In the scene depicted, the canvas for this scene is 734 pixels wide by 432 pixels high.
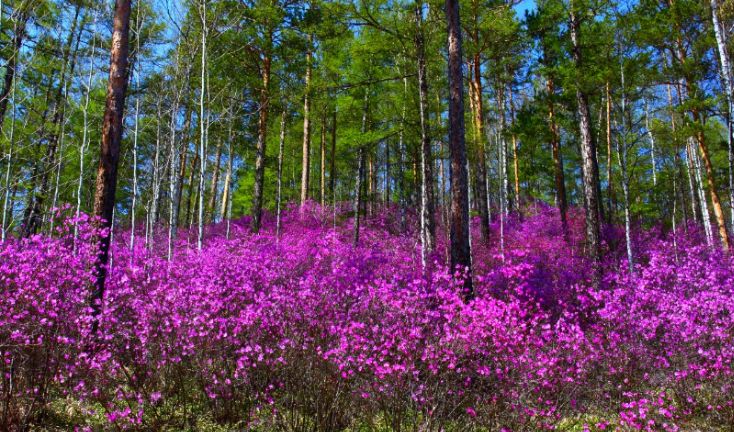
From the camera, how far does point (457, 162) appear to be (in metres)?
7.61

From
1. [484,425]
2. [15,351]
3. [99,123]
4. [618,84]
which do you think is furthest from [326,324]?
[99,123]

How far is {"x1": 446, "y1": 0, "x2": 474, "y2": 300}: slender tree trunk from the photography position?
7.43 metres

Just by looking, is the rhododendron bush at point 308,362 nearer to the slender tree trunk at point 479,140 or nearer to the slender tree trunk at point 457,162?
the slender tree trunk at point 457,162

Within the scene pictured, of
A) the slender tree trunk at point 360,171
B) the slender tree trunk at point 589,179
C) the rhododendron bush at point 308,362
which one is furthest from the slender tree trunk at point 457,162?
the slender tree trunk at point 360,171

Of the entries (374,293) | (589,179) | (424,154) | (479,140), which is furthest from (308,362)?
(479,140)

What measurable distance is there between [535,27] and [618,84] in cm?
369

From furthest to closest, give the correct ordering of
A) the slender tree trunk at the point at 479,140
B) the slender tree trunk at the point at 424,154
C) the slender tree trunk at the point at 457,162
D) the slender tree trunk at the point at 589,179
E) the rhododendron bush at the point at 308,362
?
the slender tree trunk at the point at 479,140 < the slender tree trunk at the point at 424,154 < the slender tree trunk at the point at 589,179 < the slender tree trunk at the point at 457,162 < the rhododendron bush at the point at 308,362

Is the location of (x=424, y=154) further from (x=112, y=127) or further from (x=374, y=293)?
(x=112, y=127)

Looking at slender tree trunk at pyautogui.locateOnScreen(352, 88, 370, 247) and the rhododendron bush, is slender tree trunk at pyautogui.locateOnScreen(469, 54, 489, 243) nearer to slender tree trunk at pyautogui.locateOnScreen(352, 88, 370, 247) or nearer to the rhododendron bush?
slender tree trunk at pyautogui.locateOnScreen(352, 88, 370, 247)

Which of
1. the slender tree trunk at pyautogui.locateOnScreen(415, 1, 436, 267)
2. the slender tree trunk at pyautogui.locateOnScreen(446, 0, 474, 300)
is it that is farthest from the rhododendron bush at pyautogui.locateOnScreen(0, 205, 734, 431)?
the slender tree trunk at pyautogui.locateOnScreen(415, 1, 436, 267)

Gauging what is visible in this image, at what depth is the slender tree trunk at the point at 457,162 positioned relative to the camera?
7430 millimetres

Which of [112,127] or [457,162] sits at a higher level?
[112,127]

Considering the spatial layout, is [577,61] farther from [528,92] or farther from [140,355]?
[528,92]

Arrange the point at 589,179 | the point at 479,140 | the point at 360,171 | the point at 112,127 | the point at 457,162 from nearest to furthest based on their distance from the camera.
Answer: the point at 112,127 < the point at 457,162 < the point at 589,179 < the point at 479,140 < the point at 360,171
